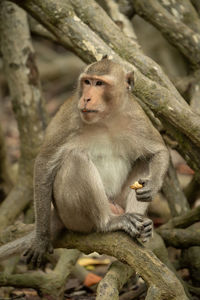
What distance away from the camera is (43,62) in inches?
510

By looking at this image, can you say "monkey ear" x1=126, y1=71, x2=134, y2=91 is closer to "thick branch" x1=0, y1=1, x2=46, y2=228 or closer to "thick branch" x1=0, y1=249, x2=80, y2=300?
"thick branch" x1=0, y1=249, x2=80, y2=300

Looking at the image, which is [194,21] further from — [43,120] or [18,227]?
[18,227]

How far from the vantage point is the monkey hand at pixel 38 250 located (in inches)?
191

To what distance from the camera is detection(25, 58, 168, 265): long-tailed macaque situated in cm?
458

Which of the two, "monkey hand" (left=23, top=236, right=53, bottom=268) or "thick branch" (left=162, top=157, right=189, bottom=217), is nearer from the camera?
"monkey hand" (left=23, top=236, right=53, bottom=268)

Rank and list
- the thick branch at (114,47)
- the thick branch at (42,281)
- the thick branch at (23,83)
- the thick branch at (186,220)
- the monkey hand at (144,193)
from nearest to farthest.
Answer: the monkey hand at (144,193)
the thick branch at (114,47)
the thick branch at (42,281)
the thick branch at (186,220)
the thick branch at (23,83)

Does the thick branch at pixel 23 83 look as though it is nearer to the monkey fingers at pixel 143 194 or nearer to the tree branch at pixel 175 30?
the tree branch at pixel 175 30

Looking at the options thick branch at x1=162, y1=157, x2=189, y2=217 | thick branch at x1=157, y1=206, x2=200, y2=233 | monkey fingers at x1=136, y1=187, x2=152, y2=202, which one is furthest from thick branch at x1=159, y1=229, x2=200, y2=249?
monkey fingers at x1=136, y1=187, x2=152, y2=202

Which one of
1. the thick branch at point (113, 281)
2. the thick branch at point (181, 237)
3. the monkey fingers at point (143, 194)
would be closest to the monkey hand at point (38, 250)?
the thick branch at point (113, 281)

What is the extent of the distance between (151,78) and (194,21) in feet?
3.95

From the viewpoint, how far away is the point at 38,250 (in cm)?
487

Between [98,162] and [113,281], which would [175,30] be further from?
[113,281]

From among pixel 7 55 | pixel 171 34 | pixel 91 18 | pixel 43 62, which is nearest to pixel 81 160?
pixel 91 18

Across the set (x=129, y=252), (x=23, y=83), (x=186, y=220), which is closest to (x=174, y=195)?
(x=186, y=220)
